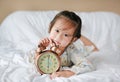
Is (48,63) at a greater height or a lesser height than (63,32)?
lesser

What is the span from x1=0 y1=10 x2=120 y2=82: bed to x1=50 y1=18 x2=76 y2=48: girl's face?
0.20 meters

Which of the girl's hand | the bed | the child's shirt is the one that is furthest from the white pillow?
the girl's hand

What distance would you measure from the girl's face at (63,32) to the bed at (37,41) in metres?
0.20

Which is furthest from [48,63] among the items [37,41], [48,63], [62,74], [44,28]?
[44,28]

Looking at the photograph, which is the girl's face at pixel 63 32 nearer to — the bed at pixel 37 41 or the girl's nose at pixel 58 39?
Result: the girl's nose at pixel 58 39

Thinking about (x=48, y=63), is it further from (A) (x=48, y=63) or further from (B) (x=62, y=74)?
(B) (x=62, y=74)

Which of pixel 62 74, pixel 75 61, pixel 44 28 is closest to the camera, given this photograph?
pixel 62 74

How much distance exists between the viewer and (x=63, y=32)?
1.34 meters

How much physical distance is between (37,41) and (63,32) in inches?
22.1

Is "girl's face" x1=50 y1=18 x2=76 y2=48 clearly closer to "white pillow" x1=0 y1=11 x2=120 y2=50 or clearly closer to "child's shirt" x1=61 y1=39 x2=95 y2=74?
"child's shirt" x1=61 y1=39 x2=95 y2=74

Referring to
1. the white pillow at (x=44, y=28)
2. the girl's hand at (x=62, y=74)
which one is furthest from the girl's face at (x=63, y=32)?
the white pillow at (x=44, y=28)

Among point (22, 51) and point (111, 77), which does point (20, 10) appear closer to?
point (22, 51)

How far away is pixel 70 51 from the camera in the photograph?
1434 mm

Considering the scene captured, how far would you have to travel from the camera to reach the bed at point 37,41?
4.23 ft
